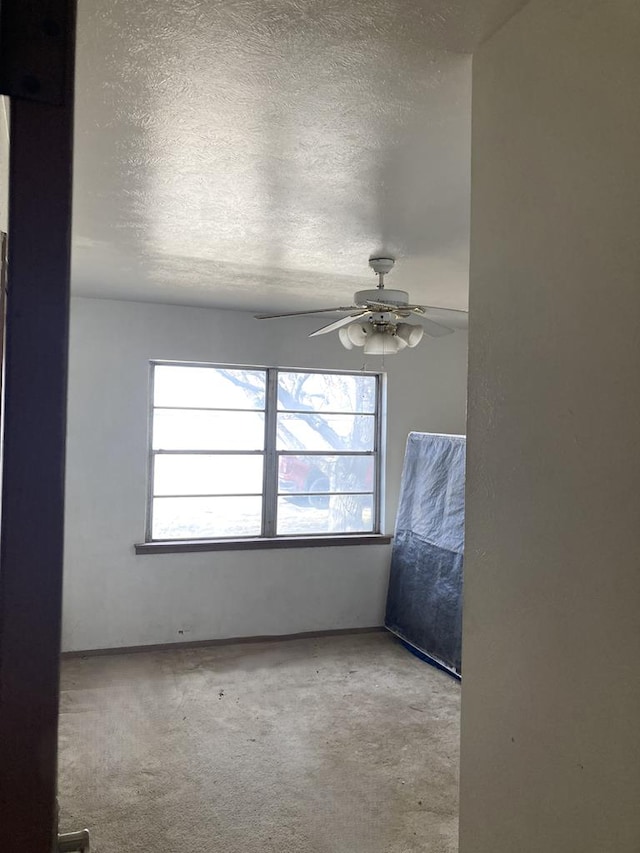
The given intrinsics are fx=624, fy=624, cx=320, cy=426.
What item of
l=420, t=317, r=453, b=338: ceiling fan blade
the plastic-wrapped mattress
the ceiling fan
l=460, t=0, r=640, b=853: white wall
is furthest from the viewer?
the plastic-wrapped mattress

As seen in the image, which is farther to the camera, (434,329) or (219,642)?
(219,642)

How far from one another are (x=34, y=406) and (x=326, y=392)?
14.8 feet

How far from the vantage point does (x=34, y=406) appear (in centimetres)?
61

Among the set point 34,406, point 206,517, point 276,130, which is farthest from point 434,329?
point 34,406

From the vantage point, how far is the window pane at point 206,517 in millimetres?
4699

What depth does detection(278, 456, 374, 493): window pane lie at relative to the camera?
16.4 ft

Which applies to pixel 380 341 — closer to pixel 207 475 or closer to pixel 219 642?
pixel 207 475

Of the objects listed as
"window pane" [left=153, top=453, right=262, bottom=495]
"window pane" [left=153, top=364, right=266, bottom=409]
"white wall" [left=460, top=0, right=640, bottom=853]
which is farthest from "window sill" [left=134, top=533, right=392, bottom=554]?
"white wall" [left=460, top=0, right=640, bottom=853]

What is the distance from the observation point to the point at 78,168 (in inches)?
82.0

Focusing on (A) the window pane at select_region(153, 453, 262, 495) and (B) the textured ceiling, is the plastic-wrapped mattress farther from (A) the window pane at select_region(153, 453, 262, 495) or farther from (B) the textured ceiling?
(B) the textured ceiling

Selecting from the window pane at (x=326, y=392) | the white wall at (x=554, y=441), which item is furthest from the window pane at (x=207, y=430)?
the white wall at (x=554, y=441)

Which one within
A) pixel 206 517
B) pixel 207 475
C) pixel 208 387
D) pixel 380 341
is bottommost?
pixel 206 517

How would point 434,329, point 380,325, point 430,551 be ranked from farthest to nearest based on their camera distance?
1. point 430,551
2. point 434,329
3. point 380,325

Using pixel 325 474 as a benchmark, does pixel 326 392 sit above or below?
above
